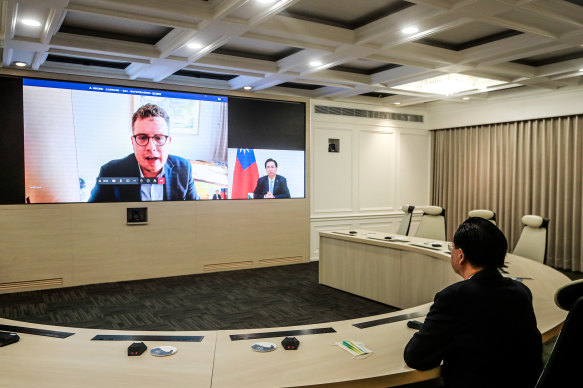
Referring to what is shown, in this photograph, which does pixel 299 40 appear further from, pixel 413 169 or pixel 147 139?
pixel 413 169

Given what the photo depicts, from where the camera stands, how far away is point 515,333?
5.45 ft

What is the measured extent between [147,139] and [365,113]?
3994mm

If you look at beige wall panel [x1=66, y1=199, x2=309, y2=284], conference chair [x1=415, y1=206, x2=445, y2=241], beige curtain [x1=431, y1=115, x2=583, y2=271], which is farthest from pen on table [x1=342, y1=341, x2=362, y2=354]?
beige curtain [x1=431, y1=115, x2=583, y2=271]

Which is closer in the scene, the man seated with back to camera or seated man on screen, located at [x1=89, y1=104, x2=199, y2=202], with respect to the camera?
the man seated with back to camera

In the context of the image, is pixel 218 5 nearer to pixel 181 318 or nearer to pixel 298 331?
pixel 298 331

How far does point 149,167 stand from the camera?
20.5 feet

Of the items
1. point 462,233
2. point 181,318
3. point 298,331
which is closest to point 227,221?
point 181,318

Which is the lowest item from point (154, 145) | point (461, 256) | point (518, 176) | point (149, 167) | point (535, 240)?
point (535, 240)

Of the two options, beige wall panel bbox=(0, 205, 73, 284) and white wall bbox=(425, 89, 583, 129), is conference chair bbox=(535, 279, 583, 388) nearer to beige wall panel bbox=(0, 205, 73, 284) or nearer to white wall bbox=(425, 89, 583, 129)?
beige wall panel bbox=(0, 205, 73, 284)

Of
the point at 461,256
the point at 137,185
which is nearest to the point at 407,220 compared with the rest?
the point at 137,185

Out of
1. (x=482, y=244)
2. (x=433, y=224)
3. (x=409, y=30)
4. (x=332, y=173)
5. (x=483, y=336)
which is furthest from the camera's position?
(x=332, y=173)

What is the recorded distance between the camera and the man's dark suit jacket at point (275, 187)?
7160 mm

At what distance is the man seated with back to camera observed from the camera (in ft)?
5.39

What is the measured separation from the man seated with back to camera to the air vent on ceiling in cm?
615
